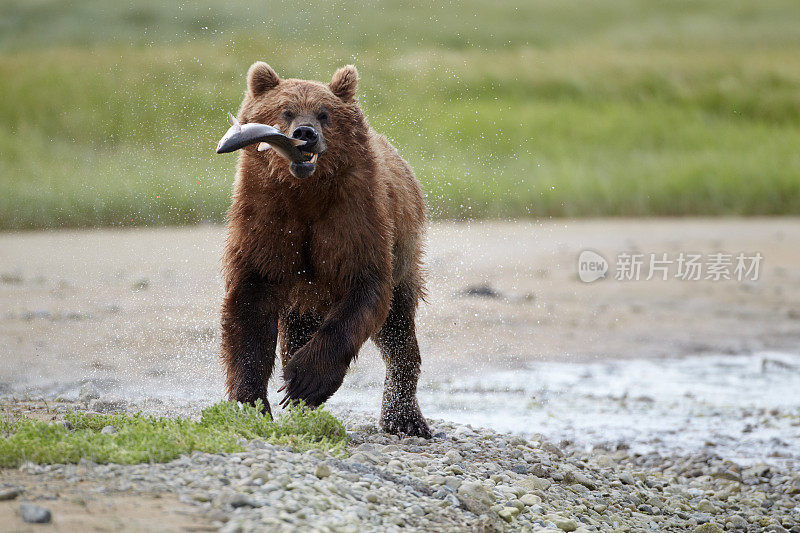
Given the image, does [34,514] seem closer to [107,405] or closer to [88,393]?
[107,405]

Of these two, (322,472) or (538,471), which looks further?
(538,471)

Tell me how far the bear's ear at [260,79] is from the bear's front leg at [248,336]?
3.31 ft

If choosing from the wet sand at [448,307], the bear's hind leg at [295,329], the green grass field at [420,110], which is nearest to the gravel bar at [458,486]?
the bear's hind leg at [295,329]

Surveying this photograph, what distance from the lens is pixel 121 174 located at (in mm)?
16875

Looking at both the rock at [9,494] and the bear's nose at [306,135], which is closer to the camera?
the rock at [9,494]

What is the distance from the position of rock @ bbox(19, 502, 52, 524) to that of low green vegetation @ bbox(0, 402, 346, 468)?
2.09 ft

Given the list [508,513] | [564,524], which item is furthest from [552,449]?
[508,513]

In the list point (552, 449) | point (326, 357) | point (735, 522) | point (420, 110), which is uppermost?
point (420, 110)

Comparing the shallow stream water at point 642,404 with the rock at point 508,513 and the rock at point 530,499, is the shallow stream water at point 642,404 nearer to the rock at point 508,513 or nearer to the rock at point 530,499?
the rock at point 530,499

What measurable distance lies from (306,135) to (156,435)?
64.1 inches

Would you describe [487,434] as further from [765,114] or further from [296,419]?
[765,114]

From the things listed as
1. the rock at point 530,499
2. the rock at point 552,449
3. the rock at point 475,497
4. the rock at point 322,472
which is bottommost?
the rock at point 552,449

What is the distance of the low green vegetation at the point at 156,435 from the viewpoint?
4.24 m

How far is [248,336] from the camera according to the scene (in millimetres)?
5461
